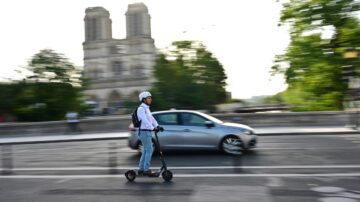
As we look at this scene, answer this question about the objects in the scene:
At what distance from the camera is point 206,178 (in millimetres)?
9766

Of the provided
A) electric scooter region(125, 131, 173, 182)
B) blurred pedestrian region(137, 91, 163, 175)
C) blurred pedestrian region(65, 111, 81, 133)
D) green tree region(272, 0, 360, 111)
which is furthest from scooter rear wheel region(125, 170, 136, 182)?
green tree region(272, 0, 360, 111)

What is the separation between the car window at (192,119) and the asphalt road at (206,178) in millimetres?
976

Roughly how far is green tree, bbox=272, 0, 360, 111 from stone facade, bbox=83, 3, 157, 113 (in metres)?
74.5

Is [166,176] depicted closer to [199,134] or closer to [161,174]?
[161,174]

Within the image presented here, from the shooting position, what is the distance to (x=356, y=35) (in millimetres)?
30156

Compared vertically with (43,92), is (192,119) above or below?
below

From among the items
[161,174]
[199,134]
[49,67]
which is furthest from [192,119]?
[49,67]

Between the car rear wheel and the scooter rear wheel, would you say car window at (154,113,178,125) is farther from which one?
the scooter rear wheel

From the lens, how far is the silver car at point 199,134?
1379cm

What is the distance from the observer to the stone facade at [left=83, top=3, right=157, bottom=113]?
110 m

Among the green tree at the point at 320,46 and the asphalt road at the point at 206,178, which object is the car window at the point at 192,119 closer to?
the asphalt road at the point at 206,178

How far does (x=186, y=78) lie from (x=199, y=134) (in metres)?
24.1

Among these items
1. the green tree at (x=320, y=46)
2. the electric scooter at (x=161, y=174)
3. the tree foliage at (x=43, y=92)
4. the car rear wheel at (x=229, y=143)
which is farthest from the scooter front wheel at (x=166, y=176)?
the tree foliage at (x=43, y=92)

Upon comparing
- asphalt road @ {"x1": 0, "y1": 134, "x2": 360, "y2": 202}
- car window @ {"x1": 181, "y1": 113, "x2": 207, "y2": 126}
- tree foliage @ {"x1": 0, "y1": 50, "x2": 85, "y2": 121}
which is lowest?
asphalt road @ {"x1": 0, "y1": 134, "x2": 360, "y2": 202}
